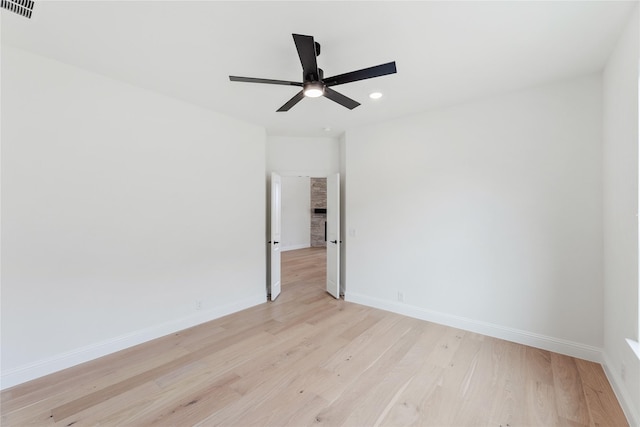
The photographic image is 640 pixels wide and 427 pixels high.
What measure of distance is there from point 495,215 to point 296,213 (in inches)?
298

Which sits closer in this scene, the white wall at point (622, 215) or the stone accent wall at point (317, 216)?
the white wall at point (622, 215)

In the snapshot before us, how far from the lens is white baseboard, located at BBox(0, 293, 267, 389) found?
2.32 metres

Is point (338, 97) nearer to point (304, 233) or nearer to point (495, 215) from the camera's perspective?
point (495, 215)

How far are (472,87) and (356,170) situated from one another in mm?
1934

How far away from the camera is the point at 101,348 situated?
2760mm

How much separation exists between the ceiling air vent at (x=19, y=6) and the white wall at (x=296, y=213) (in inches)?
314

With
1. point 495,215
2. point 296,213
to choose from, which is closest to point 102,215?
point 495,215

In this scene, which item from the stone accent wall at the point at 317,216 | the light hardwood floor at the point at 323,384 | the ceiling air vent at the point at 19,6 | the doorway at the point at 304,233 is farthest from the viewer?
the stone accent wall at the point at 317,216

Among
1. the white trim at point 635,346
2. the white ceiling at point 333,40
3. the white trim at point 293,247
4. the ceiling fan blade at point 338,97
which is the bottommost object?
the white trim at point 293,247

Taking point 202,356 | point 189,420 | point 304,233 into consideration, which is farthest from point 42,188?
point 304,233

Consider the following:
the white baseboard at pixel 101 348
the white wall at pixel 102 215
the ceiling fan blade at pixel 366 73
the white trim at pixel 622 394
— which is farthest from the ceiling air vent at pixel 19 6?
the white trim at pixel 622 394

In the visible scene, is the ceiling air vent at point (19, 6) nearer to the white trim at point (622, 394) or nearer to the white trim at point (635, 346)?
the white trim at point (635, 346)

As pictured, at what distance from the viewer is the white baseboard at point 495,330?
270cm

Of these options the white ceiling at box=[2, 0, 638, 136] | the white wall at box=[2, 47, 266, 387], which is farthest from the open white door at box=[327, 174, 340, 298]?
the white ceiling at box=[2, 0, 638, 136]
